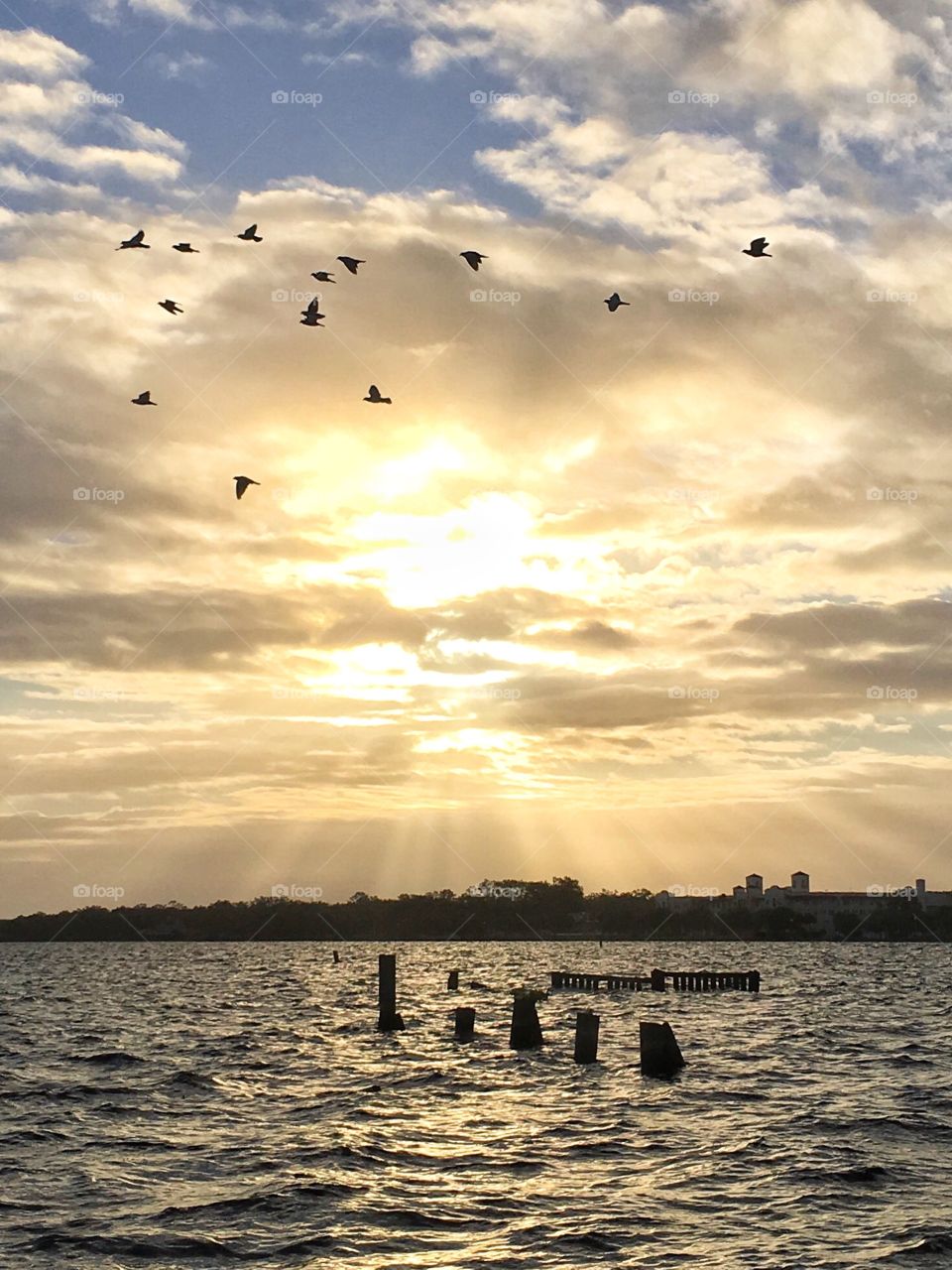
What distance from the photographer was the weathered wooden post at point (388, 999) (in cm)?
5472

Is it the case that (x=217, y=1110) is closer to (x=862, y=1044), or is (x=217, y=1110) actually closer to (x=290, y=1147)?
(x=290, y=1147)

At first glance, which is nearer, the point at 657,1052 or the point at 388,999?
the point at 657,1052

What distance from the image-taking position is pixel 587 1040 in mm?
43594

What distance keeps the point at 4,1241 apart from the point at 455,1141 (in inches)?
432

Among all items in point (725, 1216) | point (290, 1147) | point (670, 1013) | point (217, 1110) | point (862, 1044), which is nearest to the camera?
point (725, 1216)

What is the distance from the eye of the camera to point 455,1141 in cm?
2956

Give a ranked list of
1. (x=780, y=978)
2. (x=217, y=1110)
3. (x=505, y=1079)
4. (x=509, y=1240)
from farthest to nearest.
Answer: (x=780, y=978) < (x=505, y=1079) < (x=217, y=1110) < (x=509, y=1240)

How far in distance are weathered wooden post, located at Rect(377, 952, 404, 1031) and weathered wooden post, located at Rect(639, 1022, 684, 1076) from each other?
1659 centimetres

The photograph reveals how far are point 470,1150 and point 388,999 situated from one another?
2742cm

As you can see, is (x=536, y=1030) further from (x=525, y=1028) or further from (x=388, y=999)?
(x=388, y=999)

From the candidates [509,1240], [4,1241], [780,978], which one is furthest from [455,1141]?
[780,978]

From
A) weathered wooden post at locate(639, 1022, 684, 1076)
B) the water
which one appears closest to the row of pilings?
weathered wooden post at locate(639, 1022, 684, 1076)

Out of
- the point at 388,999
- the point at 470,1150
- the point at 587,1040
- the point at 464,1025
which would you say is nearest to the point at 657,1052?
the point at 587,1040

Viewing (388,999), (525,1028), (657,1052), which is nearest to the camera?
(657,1052)
